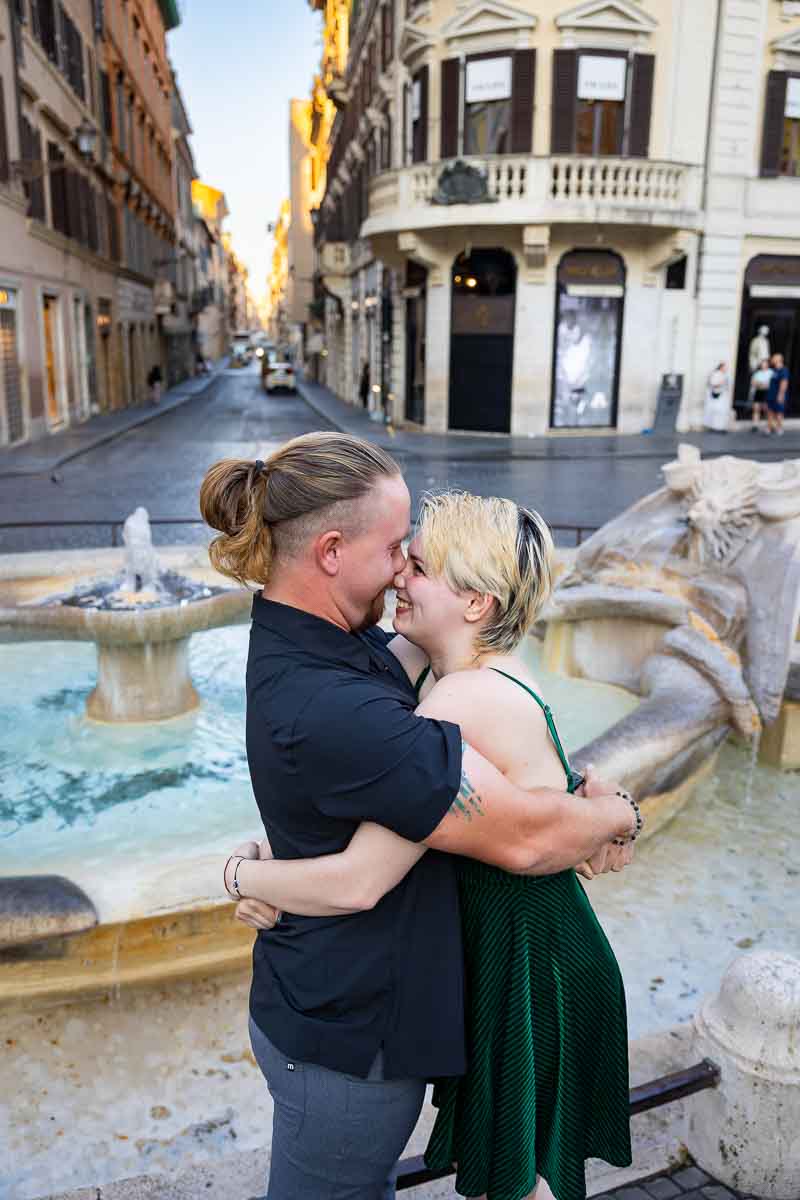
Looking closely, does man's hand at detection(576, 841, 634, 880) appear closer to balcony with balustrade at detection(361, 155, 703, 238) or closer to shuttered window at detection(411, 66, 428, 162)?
balcony with balustrade at detection(361, 155, 703, 238)

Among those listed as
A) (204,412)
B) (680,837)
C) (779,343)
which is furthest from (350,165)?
(680,837)

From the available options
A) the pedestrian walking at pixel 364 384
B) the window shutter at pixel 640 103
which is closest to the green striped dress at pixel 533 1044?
the window shutter at pixel 640 103

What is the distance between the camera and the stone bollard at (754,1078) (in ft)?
8.20

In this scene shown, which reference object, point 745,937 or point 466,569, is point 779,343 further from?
point 466,569

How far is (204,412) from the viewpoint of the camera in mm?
35156

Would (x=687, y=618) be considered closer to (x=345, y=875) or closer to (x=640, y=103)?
(x=345, y=875)

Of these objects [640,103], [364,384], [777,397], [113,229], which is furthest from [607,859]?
[113,229]

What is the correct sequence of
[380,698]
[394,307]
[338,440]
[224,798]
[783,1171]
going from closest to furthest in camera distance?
[380,698]
[338,440]
[783,1171]
[224,798]
[394,307]

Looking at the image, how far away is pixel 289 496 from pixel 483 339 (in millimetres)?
22579

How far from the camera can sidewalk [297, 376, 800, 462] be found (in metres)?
19.7

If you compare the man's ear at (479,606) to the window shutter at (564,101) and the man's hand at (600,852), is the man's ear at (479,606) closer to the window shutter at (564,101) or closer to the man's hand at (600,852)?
the man's hand at (600,852)

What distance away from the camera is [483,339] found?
2334 cm

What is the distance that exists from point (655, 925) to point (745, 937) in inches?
13.9

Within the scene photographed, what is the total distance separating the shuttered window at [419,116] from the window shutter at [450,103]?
1.95 ft
